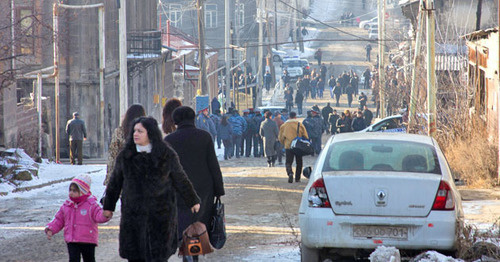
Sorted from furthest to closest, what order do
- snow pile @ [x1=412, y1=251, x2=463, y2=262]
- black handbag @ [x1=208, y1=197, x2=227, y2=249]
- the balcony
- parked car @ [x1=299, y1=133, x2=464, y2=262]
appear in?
the balcony
black handbag @ [x1=208, y1=197, x2=227, y2=249]
parked car @ [x1=299, y1=133, x2=464, y2=262]
snow pile @ [x1=412, y1=251, x2=463, y2=262]

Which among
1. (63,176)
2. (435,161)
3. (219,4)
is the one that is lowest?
(63,176)

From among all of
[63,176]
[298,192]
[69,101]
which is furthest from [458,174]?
[69,101]

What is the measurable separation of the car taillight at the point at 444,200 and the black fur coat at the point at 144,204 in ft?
8.14

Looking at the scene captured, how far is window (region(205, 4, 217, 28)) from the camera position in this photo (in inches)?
3174

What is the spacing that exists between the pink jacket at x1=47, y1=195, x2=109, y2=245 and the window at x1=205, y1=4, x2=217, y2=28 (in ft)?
244

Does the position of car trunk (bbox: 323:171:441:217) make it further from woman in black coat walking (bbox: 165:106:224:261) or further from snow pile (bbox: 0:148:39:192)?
snow pile (bbox: 0:148:39:192)

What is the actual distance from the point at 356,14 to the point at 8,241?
88.3 metres

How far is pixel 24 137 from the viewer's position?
23.3 meters

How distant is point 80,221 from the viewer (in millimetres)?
6945

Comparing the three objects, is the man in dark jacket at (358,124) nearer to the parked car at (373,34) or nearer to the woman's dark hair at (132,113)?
the woman's dark hair at (132,113)

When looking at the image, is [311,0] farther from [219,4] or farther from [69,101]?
[69,101]

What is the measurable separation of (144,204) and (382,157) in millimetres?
2763

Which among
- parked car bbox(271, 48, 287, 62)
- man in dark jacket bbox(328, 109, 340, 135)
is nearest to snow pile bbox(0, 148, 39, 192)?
man in dark jacket bbox(328, 109, 340, 135)

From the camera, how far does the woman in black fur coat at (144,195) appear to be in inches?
255
